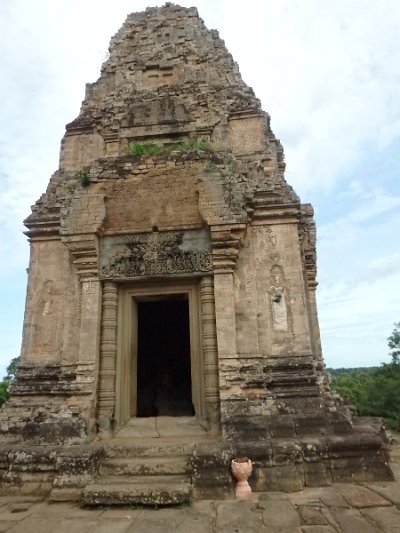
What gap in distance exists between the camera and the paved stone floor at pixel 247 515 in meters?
4.60

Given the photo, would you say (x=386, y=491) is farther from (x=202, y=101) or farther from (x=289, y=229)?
(x=202, y=101)

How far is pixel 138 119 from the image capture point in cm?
1015

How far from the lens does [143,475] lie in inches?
245

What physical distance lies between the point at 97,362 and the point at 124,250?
2.29 meters

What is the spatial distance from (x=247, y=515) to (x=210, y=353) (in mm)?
3090

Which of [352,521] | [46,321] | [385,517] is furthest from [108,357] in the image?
[385,517]

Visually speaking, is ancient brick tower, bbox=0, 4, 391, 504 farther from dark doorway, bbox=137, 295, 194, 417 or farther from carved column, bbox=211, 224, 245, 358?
dark doorway, bbox=137, 295, 194, 417

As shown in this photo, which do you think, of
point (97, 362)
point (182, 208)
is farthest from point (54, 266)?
point (182, 208)

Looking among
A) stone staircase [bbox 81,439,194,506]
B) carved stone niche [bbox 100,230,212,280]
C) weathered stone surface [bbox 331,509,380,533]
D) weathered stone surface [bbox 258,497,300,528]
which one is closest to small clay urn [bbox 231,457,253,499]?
weathered stone surface [bbox 258,497,300,528]

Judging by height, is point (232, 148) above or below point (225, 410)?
above

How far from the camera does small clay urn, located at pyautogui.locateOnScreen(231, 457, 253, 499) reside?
5.77m

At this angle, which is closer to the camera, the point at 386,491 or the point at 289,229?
the point at 386,491

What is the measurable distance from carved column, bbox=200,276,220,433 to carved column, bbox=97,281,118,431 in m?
1.79

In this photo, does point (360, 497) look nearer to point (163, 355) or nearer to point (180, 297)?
point (180, 297)
